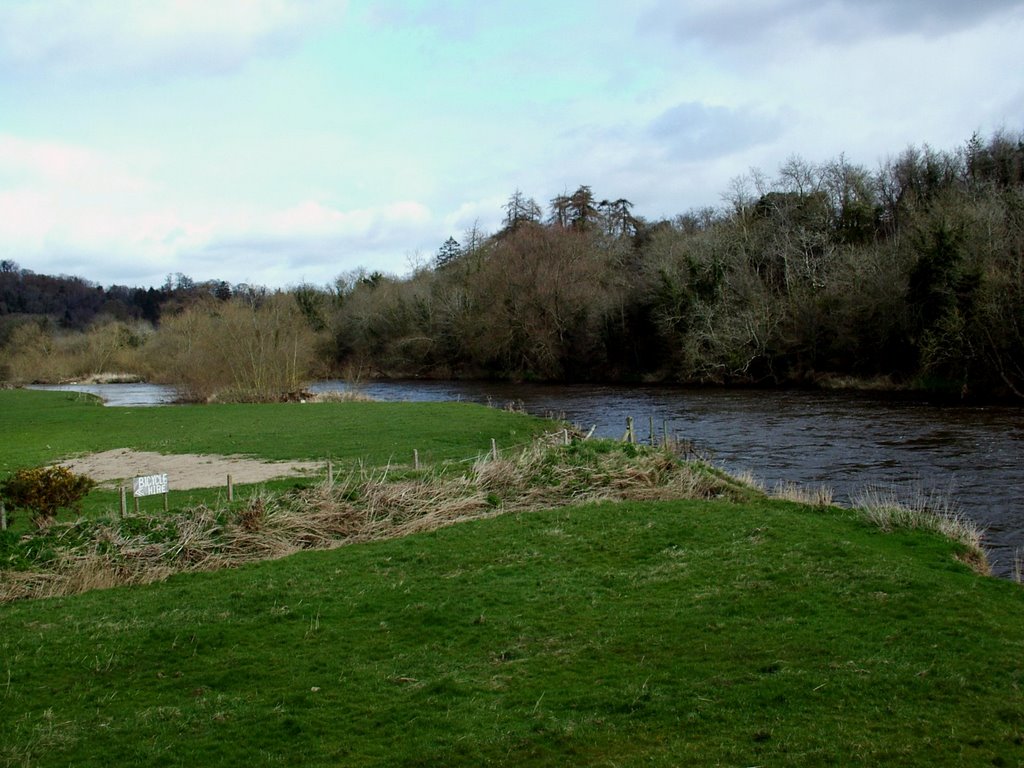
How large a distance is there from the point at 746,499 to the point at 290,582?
419 inches

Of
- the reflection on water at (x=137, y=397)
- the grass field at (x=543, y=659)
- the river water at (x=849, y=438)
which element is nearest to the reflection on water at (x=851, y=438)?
the river water at (x=849, y=438)

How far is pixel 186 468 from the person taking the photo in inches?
963

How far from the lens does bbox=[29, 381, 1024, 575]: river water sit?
19.9 metres

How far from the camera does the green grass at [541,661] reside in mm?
6215

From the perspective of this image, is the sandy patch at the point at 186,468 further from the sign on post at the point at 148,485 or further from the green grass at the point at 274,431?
the sign on post at the point at 148,485

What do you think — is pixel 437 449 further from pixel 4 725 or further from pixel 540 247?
pixel 540 247

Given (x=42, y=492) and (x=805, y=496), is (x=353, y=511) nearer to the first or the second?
(x=42, y=492)

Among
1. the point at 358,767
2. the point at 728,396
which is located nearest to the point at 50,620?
the point at 358,767

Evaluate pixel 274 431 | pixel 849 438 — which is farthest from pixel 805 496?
pixel 274 431

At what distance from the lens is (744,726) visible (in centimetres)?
632

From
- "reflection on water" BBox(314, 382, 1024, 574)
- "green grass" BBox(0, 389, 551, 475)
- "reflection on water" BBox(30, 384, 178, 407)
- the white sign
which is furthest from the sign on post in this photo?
"reflection on water" BBox(30, 384, 178, 407)

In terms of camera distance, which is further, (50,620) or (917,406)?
(917,406)

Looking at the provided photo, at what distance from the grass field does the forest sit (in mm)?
34915

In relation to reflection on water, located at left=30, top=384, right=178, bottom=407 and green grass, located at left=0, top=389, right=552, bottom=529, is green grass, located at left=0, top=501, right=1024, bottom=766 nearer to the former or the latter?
green grass, located at left=0, top=389, right=552, bottom=529
